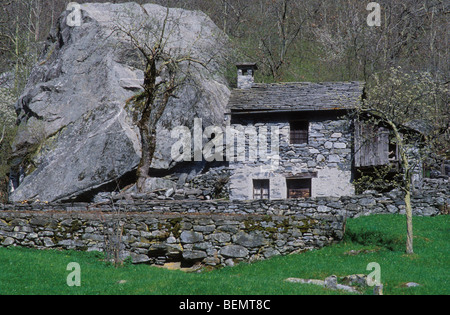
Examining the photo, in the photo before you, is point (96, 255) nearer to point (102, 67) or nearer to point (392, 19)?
point (102, 67)

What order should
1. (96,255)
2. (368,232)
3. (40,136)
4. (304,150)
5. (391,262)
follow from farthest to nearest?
(40,136)
(304,150)
(368,232)
(96,255)
(391,262)

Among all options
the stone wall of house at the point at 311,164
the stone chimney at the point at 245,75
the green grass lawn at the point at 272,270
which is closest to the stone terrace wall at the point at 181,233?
the green grass lawn at the point at 272,270

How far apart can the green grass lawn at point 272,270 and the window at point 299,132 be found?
6722 mm

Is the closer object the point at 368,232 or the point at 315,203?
the point at 368,232

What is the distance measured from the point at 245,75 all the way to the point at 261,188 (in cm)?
657

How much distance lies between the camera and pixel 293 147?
2355cm

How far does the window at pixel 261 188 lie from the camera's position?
78.1 feet

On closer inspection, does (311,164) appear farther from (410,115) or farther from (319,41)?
(319,41)

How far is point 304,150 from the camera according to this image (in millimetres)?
23453

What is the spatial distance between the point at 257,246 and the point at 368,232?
407cm

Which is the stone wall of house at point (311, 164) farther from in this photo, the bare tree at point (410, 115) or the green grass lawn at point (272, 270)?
the green grass lawn at point (272, 270)

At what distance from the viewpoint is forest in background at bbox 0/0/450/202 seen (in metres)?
35.8

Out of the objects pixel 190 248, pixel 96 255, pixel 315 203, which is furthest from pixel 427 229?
pixel 96 255
